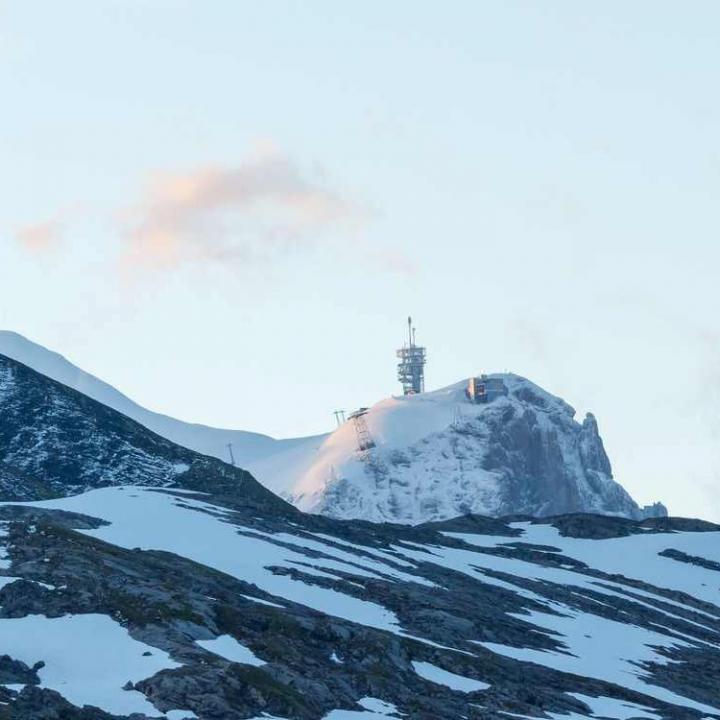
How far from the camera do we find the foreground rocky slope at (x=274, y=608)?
88.5m

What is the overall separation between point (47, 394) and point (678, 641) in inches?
2459

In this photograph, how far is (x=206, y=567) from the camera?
119m

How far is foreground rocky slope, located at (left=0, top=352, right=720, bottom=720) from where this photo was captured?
88500 mm

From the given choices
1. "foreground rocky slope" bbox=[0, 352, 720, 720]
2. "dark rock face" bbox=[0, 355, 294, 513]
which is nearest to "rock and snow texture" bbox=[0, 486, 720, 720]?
"foreground rocky slope" bbox=[0, 352, 720, 720]

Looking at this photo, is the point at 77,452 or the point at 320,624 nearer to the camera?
the point at 320,624

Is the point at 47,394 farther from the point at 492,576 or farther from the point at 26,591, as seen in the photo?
the point at 26,591

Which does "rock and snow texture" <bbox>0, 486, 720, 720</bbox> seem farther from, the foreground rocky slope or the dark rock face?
the dark rock face

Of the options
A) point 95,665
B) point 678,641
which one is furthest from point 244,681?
point 678,641

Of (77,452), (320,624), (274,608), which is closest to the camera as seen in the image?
(320,624)

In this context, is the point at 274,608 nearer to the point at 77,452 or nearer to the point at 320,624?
the point at 320,624

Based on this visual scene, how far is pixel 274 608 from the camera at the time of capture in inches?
4321

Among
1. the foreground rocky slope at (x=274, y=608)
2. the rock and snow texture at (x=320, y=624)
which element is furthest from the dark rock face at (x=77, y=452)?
the rock and snow texture at (x=320, y=624)

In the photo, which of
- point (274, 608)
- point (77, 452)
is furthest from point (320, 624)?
point (77, 452)

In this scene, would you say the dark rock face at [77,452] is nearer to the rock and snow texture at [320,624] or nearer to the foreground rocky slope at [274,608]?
Answer: the foreground rocky slope at [274,608]
